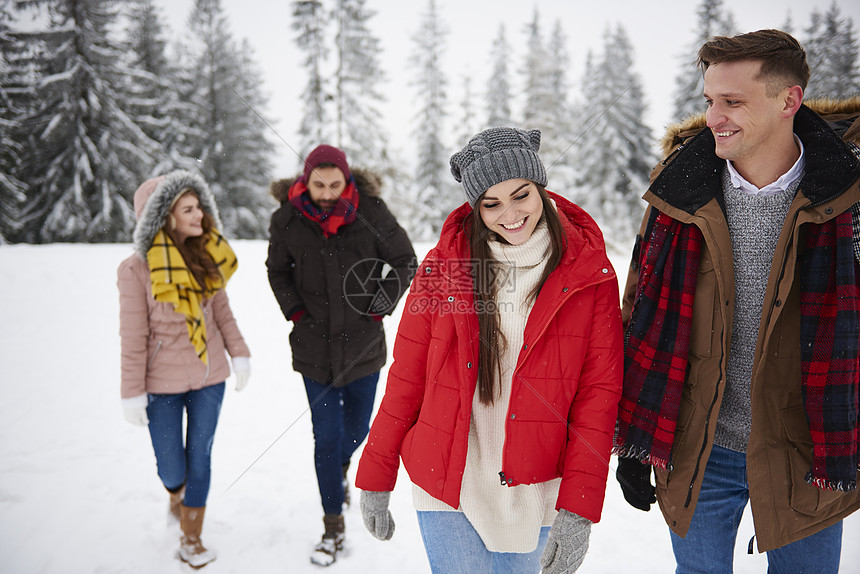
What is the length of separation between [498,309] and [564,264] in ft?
1.16

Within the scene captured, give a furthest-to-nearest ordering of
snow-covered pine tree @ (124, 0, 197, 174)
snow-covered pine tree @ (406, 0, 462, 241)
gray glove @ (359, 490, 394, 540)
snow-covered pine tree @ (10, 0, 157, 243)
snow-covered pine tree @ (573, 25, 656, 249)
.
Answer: snow-covered pine tree @ (573, 25, 656, 249) → snow-covered pine tree @ (406, 0, 462, 241) → snow-covered pine tree @ (124, 0, 197, 174) → snow-covered pine tree @ (10, 0, 157, 243) → gray glove @ (359, 490, 394, 540)

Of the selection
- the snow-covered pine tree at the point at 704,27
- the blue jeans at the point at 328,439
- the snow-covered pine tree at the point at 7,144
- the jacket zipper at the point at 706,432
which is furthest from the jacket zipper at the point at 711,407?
the snow-covered pine tree at the point at 7,144

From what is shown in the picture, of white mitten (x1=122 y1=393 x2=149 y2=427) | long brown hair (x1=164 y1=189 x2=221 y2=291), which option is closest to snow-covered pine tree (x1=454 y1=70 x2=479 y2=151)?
long brown hair (x1=164 y1=189 x2=221 y2=291)

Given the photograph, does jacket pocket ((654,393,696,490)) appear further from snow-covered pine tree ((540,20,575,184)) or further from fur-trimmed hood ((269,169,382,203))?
snow-covered pine tree ((540,20,575,184))

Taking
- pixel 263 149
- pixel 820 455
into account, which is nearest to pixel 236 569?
pixel 820 455

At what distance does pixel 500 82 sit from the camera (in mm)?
25547

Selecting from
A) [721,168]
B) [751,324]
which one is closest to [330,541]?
[751,324]

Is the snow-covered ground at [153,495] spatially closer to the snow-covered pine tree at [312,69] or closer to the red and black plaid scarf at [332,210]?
the red and black plaid scarf at [332,210]

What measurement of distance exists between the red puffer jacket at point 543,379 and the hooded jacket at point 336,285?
71.1 inches

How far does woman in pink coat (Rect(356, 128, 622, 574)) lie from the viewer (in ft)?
6.54

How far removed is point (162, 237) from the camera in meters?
3.55

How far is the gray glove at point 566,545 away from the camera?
1.90 m

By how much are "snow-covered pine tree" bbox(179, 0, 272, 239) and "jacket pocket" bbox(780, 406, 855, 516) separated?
26.7 meters

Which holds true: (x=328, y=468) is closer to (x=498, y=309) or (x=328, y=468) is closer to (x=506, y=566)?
(x=506, y=566)
